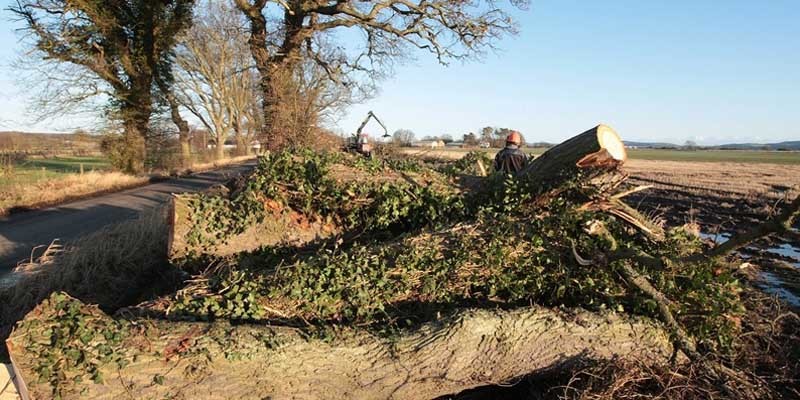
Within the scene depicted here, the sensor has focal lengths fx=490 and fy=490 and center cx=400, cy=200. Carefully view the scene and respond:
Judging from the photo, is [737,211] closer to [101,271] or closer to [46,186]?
[101,271]

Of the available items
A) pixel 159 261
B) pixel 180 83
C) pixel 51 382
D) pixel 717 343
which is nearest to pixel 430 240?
pixel 717 343

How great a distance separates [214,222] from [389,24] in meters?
13.2

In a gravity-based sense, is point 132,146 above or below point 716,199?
above

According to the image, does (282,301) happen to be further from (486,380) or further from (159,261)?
(159,261)

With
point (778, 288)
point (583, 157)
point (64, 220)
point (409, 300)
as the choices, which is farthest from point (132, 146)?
point (778, 288)

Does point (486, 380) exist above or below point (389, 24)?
below

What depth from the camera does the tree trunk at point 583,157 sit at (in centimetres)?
500

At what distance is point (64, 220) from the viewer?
1081 cm

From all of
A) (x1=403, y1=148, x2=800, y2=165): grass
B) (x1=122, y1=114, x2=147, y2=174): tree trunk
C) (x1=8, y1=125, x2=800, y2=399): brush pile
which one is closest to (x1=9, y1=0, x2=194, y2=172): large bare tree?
(x1=122, y1=114, x2=147, y2=174): tree trunk

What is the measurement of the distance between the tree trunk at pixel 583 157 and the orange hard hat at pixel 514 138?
244cm

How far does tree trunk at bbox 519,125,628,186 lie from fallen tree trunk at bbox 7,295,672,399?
5.67 feet

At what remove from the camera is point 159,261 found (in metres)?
7.14

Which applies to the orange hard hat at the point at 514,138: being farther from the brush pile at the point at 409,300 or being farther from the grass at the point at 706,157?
the grass at the point at 706,157

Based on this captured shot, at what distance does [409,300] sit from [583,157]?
242 cm
